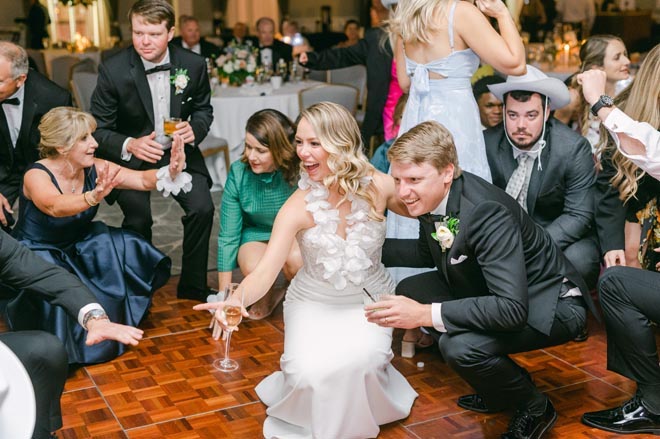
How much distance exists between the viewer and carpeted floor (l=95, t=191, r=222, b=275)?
Answer: 5422 mm

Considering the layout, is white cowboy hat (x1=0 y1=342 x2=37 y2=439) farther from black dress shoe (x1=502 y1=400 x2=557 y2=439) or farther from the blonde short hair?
the blonde short hair

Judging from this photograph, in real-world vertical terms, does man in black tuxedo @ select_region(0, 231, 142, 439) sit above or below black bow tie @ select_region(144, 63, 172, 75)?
below

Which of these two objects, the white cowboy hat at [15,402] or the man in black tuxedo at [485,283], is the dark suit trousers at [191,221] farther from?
the white cowboy hat at [15,402]

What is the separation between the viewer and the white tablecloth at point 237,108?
7.17 metres

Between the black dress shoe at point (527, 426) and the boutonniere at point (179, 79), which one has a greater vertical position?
the boutonniere at point (179, 79)

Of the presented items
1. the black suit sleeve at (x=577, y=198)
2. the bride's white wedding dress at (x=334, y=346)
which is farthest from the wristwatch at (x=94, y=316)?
the black suit sleeve at (x=577, y=198)

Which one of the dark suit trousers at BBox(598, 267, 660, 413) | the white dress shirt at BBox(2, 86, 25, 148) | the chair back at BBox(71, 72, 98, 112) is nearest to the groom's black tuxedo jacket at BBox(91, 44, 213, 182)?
the white dress shirt at BBox(2, 86, 25, 148)

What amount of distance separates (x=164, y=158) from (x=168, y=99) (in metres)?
0.31

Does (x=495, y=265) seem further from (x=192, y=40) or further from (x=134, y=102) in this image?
(x=192, y=40)

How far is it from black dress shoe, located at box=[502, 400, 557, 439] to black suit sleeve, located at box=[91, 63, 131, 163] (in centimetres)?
247

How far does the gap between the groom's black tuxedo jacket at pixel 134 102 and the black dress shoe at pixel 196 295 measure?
650mm

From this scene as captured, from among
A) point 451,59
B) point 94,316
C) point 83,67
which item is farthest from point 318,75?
point 94,316

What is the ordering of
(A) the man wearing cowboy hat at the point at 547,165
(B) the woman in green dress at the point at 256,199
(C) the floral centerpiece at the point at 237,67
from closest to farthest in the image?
1. (A) the man wearing cowboy hat at the point at 547,165
2. (B) the woman in green dress at the point at 256,199
3. (C) the floral centerpiece at the point at 237,67

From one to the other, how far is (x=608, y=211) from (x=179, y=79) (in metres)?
2.22
